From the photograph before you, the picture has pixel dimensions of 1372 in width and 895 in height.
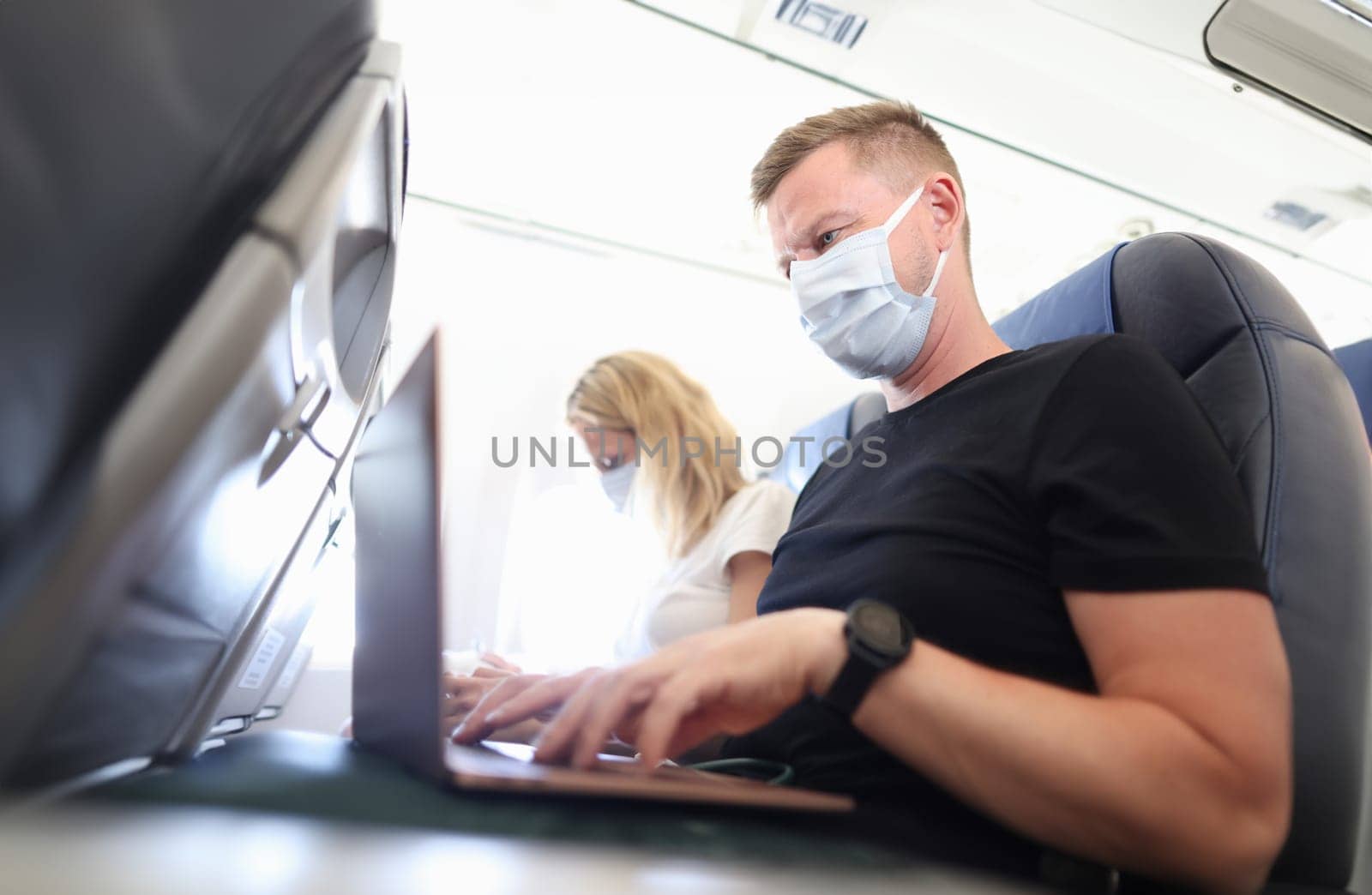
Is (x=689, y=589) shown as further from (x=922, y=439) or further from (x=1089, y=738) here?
(x=1089, y=738)

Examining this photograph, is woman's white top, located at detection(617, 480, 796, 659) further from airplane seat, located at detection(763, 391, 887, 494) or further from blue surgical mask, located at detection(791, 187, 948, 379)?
blue surgical mask, located at detection(791, 187, 948, 379)

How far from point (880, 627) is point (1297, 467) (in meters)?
0.57

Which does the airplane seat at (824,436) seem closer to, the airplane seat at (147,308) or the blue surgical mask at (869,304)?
the blue surgical mask at (869,304)

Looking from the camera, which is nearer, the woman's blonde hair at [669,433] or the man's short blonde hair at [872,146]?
the man's short blonde hair at [872,146]

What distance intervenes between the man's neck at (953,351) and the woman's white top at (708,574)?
0.68 meters

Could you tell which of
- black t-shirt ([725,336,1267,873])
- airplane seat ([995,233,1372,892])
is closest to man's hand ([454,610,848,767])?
black t-shirt ([725,336,1267,873])

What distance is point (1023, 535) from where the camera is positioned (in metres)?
0.67

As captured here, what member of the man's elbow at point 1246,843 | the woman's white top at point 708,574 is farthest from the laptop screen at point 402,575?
the woman's white top at point 708,574

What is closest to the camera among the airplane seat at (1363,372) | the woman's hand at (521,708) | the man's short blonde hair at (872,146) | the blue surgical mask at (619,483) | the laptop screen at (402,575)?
the laptop screen at (402,575)

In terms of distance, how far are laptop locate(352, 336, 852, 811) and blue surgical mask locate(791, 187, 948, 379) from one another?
2.17 feet

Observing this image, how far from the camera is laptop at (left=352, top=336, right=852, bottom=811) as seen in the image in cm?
42

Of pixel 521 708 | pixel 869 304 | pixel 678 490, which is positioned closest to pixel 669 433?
pixel 678 490

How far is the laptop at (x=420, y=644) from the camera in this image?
42cm

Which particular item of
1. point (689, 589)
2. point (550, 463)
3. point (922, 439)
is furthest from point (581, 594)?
point (922, 439)
